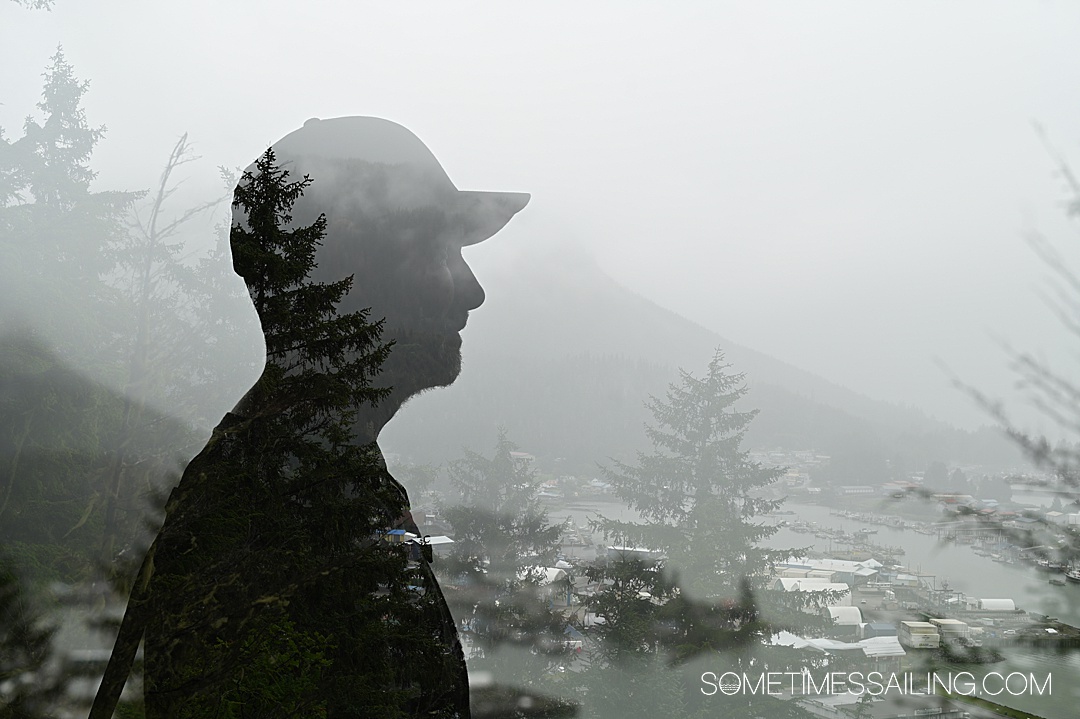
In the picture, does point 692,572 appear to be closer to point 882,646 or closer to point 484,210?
point 882,646

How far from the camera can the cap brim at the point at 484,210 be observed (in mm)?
2135

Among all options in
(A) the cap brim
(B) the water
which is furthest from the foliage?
(B) the water

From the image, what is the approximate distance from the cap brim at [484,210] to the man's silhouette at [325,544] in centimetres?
10

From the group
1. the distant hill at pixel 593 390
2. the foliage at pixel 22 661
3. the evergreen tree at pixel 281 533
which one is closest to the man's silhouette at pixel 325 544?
the evergreen tree at pixel 281 533

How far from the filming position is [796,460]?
135 inches

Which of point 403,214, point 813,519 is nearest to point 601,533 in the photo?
point 813,519

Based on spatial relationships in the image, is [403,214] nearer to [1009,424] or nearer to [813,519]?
[1009,424]

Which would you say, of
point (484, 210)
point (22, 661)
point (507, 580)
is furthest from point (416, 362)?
point (507, 580)

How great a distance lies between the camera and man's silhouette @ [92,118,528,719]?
4.56 ft

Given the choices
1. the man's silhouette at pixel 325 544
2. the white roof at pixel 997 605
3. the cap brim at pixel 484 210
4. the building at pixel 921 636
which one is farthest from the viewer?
the building at pixel 921 636

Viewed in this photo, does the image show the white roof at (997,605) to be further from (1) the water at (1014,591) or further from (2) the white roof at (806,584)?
(2) the white roof at (806,584)

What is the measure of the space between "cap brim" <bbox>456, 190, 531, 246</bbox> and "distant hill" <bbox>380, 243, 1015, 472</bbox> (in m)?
1.15

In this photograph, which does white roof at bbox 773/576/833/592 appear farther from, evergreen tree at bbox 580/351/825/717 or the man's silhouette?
the man's silhouette

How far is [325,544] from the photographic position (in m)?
1.53
